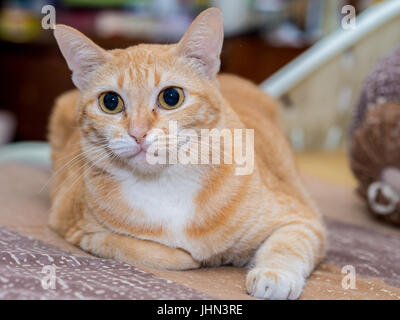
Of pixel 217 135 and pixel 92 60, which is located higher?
pixel 92 60

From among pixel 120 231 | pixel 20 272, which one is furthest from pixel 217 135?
pixel 20 272

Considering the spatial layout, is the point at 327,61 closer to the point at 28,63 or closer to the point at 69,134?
the point at 69,134

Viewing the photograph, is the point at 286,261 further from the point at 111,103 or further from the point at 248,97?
the point at 248,97

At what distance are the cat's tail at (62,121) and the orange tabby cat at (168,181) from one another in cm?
55

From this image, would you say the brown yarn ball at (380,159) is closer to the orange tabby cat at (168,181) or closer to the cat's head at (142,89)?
the orange tabby cat at (168,181)

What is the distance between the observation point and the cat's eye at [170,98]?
117 centimetres

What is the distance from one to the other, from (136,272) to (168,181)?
216mm

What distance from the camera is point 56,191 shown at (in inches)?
Answer: 66.3

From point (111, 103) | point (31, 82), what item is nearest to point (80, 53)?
point (111, 103)

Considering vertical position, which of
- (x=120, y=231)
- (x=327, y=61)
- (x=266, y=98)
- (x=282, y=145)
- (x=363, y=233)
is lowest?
(x=363, y=233)

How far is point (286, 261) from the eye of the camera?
46.5 inches

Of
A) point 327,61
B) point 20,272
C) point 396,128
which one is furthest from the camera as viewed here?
point 327,61

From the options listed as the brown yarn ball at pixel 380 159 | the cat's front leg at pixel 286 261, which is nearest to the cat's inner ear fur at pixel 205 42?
the cat's front leg at pixel 286 261

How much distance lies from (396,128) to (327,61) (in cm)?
102
